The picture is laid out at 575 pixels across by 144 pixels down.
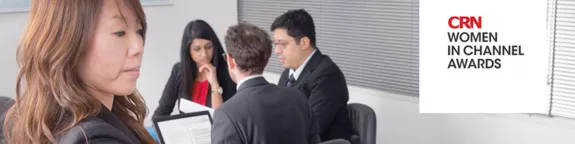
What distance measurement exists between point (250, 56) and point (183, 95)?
1.09 meters

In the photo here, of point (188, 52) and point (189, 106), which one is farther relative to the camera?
point (188, 52)

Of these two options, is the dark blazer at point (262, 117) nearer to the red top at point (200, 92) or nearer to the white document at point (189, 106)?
the white document at point (189, 106)

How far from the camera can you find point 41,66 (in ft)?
2.88

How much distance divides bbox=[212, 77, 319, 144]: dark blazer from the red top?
1123 mm

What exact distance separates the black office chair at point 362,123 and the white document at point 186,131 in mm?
854

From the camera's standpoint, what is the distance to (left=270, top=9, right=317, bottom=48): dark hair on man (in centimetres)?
373

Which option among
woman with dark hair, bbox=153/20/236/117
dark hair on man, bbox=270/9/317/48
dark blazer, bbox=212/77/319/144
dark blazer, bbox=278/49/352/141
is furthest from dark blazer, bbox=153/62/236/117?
dark blazer, bbox=212/77/319/144

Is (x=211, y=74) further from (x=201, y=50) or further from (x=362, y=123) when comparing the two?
(x=362, y=123)

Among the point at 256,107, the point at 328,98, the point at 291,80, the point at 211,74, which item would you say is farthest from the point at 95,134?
the point at 211,74

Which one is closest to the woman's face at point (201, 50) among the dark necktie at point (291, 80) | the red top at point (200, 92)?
the red top at point (200, 92)

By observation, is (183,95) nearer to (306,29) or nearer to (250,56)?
(306,29)

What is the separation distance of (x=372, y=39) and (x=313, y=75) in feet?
3.77

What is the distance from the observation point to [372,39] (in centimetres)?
456

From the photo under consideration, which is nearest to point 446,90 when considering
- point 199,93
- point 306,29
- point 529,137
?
point 529,137
